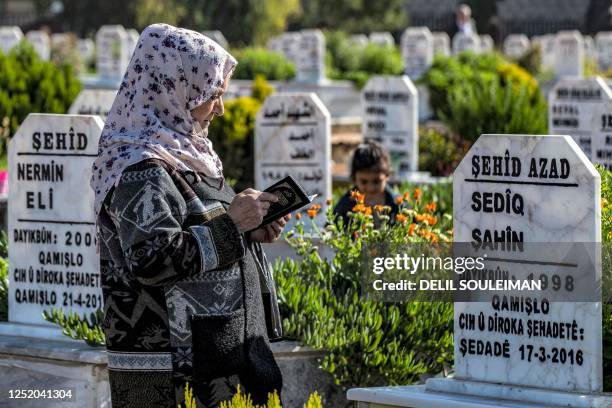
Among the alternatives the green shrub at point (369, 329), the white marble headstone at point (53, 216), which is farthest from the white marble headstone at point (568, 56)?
the white marble headstone at point (53, 216)

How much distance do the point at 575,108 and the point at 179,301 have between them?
840 centimetres

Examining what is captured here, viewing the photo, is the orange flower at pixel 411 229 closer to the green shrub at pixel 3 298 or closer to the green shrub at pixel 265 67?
the green shrub at pixel 3 298

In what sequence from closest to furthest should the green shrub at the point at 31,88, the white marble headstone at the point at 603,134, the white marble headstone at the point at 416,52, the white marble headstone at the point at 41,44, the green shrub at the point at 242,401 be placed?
the green shrub at the point at 242,401 → the white marble headstone at the point at 603,134 → the green shrub at the point at 31,88 → the white marble headstone at the point at 416,52 → the white marble headstone at the point at 41,44

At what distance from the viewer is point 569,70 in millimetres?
25453

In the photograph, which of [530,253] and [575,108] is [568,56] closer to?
[575,108]

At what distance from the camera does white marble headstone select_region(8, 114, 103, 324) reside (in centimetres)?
627

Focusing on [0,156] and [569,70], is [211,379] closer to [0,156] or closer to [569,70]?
[0,156]

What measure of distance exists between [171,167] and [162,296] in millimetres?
365

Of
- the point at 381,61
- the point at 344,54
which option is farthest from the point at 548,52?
the point at 381,61

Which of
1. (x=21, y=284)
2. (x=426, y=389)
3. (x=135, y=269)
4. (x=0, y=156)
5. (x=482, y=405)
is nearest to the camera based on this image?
(x=135, y=269)

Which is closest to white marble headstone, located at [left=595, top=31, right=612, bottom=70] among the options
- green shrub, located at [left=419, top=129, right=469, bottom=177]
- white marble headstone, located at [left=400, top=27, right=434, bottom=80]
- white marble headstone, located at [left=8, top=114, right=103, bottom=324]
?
white marble headstone, located at [left=400, top=27, right=434, bottom=80]

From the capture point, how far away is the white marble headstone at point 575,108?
39.4 feet

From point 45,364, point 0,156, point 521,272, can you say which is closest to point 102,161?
point 521,272

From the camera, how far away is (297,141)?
381 inches
